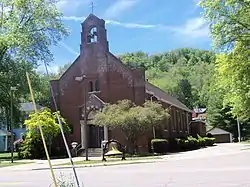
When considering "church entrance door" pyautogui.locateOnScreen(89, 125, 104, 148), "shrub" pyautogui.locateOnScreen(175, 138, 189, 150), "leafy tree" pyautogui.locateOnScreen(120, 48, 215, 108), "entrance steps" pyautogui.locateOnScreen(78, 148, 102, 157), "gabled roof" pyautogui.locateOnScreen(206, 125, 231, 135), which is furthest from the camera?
"leafy tree" pyautogui.locateOnScreen(120, 48, 215, 108)

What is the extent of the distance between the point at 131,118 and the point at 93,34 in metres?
14.7

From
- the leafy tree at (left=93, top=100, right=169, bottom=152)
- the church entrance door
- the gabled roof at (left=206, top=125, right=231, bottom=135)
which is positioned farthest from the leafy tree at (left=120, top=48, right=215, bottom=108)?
the leafy tree at (left=93, top=100, right=169, bottom=152)

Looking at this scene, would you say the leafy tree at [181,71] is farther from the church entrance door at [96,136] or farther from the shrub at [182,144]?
the church entrance door at [96,136]

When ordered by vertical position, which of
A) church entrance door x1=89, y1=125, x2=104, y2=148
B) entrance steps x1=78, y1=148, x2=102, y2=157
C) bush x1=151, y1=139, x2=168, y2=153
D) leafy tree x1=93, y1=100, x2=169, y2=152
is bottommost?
entrance steps x1=78, y1=148, x2=102, y2=157

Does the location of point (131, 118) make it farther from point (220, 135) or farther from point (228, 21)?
point (220, 135)

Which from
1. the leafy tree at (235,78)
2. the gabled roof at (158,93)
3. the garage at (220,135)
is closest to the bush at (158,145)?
the leafy tree at (235,78)

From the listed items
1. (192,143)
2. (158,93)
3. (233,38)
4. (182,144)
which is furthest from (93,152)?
(233,38)

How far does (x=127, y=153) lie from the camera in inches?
1729

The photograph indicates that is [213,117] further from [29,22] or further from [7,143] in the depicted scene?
[29,22]

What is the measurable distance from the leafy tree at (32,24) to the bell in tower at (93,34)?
10.7 ft

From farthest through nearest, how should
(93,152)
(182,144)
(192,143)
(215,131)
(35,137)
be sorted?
1. (215,131)
2. (192,143)
3. (182,144)
4. (93,152)
5. (35,137)

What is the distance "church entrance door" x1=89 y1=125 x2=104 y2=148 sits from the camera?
5010cm

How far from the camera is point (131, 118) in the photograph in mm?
40656

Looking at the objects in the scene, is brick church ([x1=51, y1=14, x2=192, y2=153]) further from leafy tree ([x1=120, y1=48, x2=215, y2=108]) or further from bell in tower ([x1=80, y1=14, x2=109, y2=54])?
leafy tree ([x1=120, y1=48, x2=215, y2=108])
